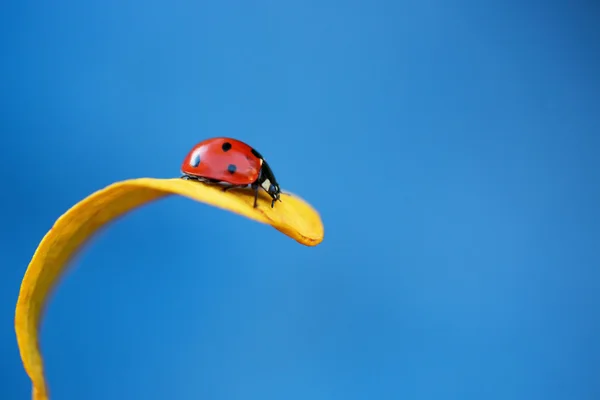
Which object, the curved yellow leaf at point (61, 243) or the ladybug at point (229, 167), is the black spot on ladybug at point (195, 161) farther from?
the curved yellow leaf at point (61, 243)

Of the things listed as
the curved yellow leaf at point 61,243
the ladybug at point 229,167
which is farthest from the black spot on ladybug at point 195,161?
the curved yellow leaf at point 61,243

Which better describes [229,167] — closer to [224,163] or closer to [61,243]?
[224,163]

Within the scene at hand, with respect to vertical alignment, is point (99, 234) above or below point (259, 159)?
below

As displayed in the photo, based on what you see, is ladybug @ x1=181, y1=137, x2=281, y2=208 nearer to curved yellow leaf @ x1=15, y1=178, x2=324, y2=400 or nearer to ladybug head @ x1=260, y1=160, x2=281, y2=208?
ladybug head @ x1=260, y1=160, x2=281, y2=208

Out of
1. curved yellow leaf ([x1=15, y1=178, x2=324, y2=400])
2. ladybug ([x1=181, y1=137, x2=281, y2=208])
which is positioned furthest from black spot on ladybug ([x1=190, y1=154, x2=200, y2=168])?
curved yellow leaf ([x1=15, y1=178, x2=324, y2=400])

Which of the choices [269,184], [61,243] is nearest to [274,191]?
[269,184]

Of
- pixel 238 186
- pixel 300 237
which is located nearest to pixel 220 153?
pixel 238 186

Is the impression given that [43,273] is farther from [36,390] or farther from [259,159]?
[259,159]

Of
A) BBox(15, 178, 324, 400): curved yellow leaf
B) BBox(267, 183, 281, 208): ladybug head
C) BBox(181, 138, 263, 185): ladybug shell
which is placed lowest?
BBox(15, 178, 324, 400): curved yellow leaf
